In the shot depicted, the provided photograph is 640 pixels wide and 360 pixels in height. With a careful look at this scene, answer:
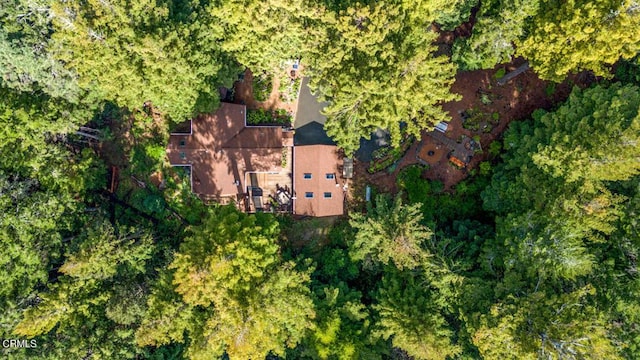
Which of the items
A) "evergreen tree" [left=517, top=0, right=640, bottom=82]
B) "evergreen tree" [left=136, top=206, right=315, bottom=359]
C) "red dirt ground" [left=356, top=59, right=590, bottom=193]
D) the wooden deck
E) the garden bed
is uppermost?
"evergreen tree" [left=517, top=0, right=640, bottom=82]

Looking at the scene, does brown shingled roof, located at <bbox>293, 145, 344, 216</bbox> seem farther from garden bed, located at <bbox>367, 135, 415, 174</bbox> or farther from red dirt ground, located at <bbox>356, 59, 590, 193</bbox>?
red dirt ground, located at <bbox>356, 59, 590, 193</bbox>

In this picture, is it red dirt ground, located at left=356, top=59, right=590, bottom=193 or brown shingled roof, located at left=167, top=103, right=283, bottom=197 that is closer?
red dirt ground, located at left=356, top=59, right=590, bottom=193

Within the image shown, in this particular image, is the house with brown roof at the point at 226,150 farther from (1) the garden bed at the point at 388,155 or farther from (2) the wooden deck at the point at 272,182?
(1) the garden bed at the point at 388,155

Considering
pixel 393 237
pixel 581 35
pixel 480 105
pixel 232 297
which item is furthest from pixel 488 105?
pixel 232 297

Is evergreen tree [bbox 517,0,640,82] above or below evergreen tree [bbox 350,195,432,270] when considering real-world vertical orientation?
above

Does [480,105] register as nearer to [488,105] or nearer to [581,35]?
[488,105]

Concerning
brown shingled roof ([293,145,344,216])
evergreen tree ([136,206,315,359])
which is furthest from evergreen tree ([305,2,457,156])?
evergreen tree ([136,206,315,359])

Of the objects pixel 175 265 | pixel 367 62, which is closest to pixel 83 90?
pixel 175 265

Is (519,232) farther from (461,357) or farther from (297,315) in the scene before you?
(297,315)

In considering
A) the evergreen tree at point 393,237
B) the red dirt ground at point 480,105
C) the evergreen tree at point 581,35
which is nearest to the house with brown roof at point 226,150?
the red dirt ground at point 480,105
